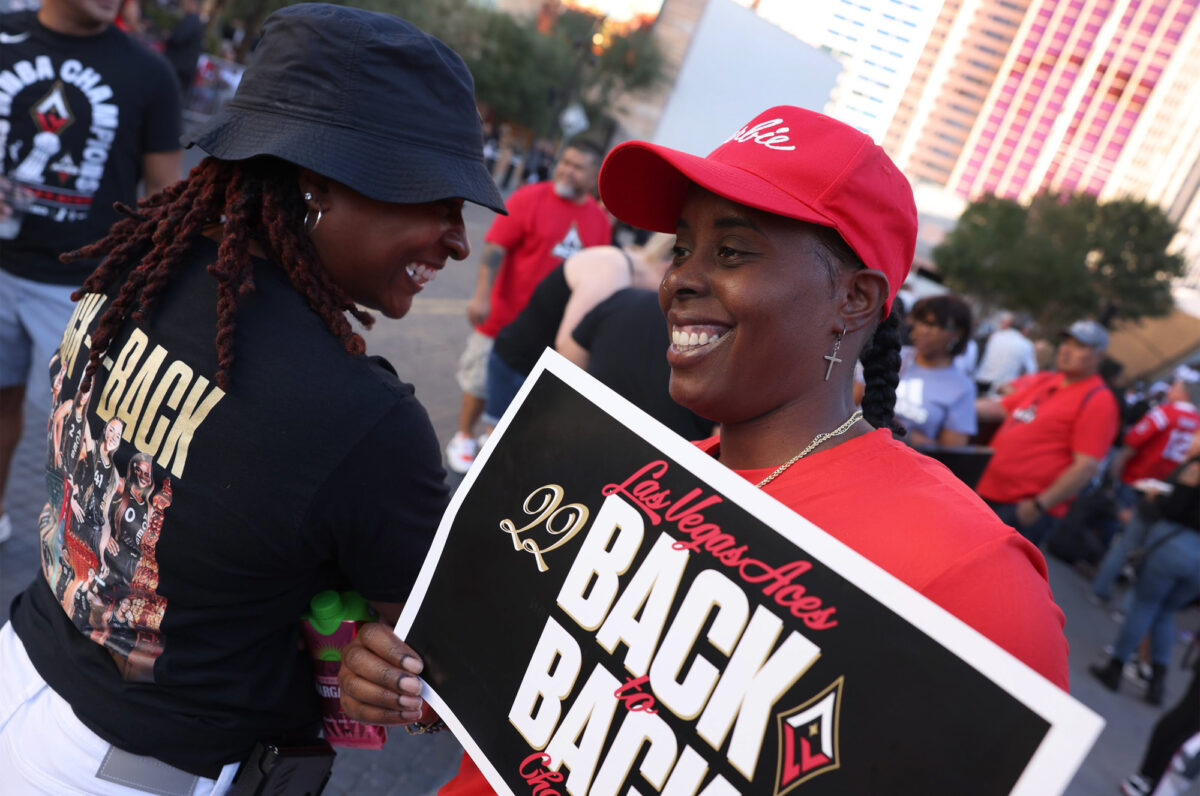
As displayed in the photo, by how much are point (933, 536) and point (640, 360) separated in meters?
1.44

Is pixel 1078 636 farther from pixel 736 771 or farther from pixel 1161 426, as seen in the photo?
pixel 736 771

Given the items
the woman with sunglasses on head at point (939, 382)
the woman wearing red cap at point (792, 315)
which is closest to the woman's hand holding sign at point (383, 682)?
the woman wearing red cap at point (792, 315)

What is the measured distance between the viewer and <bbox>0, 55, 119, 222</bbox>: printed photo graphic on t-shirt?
273 centimetres

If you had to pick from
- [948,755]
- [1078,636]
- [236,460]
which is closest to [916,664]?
[948,755]

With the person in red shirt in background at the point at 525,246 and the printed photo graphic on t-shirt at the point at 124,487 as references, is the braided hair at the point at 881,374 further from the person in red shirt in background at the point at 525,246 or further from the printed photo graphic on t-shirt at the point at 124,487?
the person in red shirt in background at the point at 525,246

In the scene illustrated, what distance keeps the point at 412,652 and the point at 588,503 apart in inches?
15.2

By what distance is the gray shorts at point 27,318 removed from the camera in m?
2.86

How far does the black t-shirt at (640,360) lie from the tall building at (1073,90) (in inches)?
6251

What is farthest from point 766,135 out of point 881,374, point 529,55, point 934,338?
point 529,55

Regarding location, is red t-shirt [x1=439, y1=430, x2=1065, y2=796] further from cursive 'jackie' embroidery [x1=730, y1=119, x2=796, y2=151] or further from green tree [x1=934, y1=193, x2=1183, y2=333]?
green tree [x1=934, y1=193, x2=1183, y2=333]

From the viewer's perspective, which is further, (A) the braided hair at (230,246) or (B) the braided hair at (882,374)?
(B) the braided hair at (882,374)

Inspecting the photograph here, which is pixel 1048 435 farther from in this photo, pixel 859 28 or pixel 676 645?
pixel 859 28

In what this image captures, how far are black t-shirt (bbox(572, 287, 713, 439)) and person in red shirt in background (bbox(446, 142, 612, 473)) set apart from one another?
236cm

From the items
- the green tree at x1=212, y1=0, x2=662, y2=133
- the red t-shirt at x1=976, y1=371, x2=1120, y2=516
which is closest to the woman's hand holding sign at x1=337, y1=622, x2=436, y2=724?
the red t-shirt at x1=976, y1=371, x2=1120, y2=516
